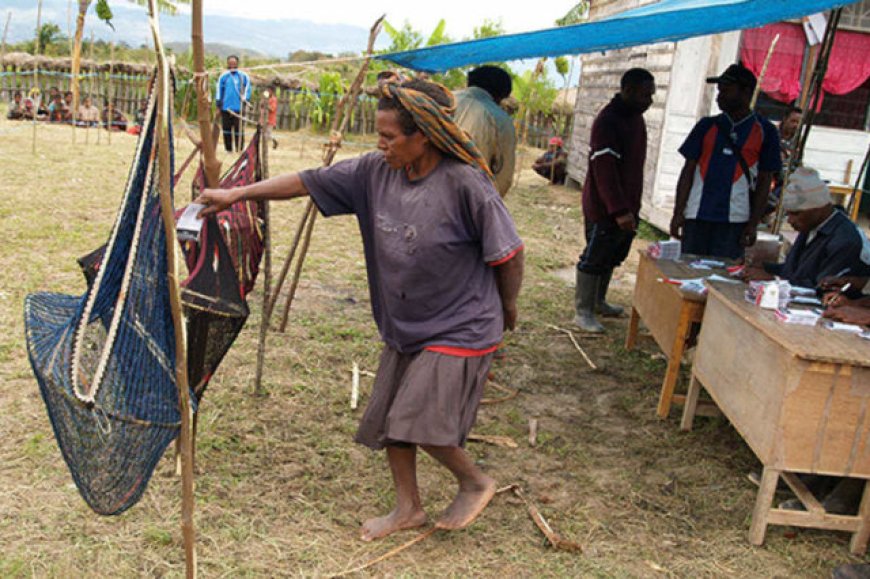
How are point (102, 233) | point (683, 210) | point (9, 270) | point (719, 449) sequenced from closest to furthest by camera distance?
point (719, 449)
point (683, 210)
point (9, 270)
point (102, 233)

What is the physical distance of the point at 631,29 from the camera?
4.42m

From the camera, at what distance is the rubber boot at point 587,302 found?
19.5 ft

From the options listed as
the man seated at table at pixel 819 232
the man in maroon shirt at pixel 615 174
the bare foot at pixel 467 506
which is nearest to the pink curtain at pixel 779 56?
the man in maroon shirt at pixel 615 174

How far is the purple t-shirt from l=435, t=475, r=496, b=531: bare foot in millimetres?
662

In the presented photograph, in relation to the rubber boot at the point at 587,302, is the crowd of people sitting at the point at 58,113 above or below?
above

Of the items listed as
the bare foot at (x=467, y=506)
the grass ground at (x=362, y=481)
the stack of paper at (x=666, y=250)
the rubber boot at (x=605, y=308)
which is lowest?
the grass ground at (x=362, y=481)

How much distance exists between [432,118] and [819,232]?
93.4 inches

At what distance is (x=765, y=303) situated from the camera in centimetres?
349

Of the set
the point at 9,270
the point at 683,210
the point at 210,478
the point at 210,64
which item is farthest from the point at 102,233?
the point at 210,64

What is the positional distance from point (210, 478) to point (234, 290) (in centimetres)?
87

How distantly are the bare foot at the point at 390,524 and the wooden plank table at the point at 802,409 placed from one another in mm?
1394

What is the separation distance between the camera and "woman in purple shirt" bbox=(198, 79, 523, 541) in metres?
2.65

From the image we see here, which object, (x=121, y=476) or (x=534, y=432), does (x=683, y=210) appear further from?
(x=121, y=476)

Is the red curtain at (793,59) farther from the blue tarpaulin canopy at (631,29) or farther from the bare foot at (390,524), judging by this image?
the bare foot at (390,524)
